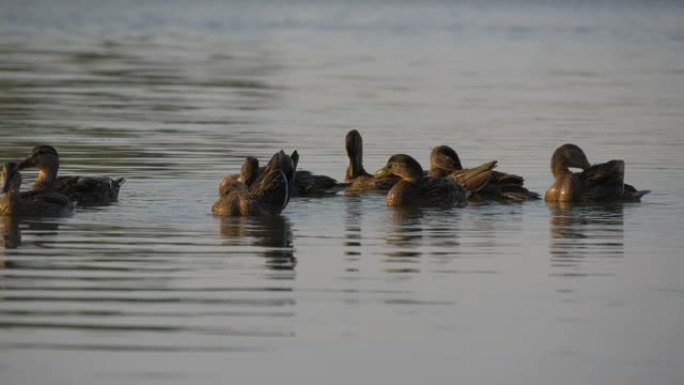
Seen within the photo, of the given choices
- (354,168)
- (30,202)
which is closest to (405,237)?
(30,202)

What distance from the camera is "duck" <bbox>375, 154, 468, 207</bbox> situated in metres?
17.4

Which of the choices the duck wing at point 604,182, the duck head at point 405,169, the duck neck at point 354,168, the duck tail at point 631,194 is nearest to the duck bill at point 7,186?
the duck head at point 405,169

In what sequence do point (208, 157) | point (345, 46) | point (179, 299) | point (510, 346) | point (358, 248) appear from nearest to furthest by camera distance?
1. point (510, 346)
2. point (179, 299)
3. point (358, 248)
4. point (208, 157)
5. point (345, 46)

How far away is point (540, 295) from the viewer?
12.1 m

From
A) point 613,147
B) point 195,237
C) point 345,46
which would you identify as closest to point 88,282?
point 195,237

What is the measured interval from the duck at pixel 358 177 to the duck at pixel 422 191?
0.74m

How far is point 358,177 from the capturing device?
18953 millimetres

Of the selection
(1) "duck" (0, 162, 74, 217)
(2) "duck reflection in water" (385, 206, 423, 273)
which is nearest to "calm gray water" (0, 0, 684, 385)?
(2) "duck reflection in water" (385, 206, 423, 273)

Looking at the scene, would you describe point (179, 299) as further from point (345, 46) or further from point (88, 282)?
point (345, 46)

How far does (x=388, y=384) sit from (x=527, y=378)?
0.76 meters

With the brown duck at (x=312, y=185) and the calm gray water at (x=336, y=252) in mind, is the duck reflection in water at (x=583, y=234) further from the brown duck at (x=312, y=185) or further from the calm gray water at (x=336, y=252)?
the brown duck at (x=312, y=185)

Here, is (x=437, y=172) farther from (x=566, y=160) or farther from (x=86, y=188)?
(x=86, y=188)

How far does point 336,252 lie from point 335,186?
4.15 meters

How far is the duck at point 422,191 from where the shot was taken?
686 inches
